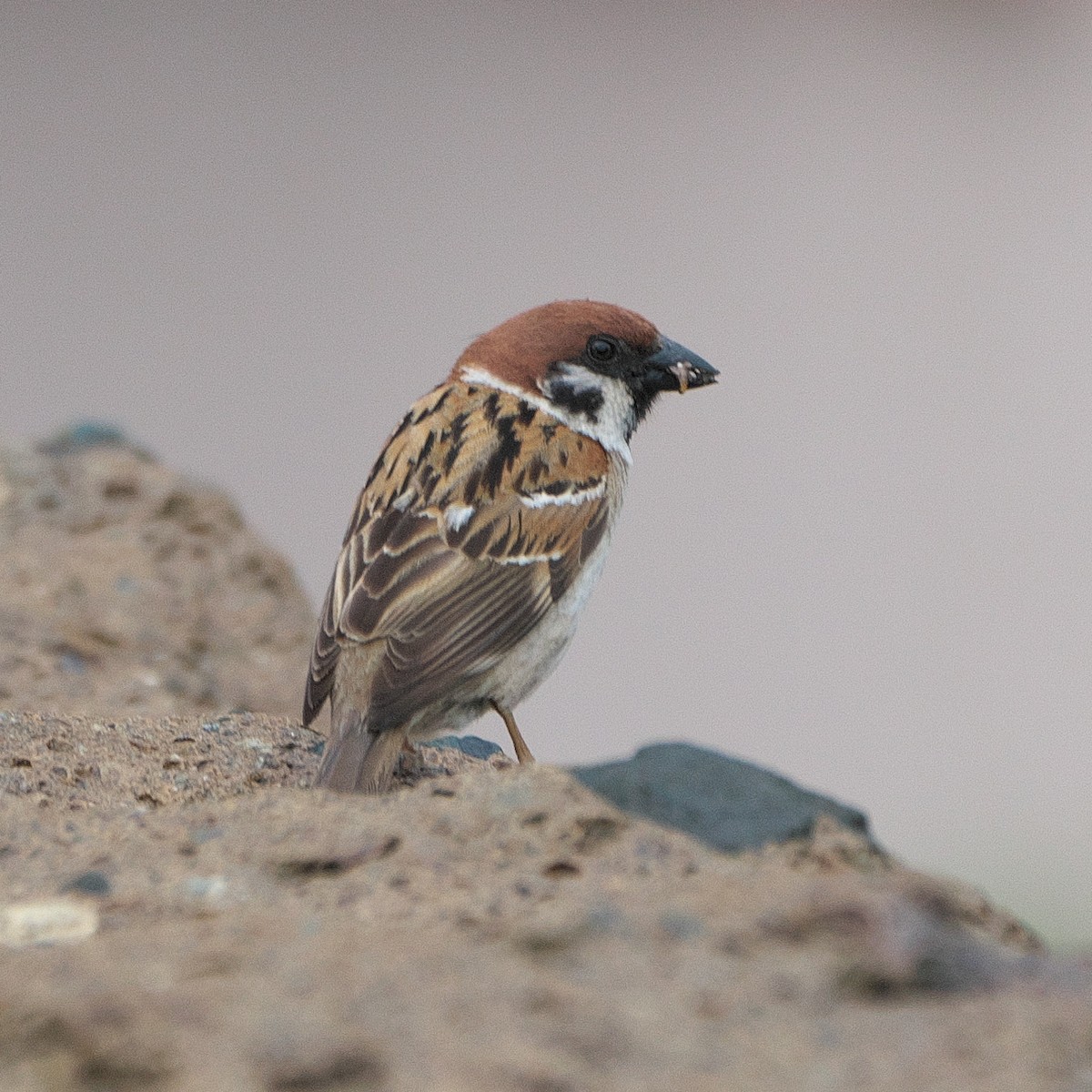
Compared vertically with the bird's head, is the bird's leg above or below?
below

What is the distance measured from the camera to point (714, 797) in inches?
97.7

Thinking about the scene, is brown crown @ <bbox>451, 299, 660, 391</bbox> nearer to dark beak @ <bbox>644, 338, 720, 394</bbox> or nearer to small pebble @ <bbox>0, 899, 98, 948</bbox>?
dark beak @ <bbox>644, 338, 720, 394</bbox>

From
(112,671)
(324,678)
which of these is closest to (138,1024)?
(324,678)

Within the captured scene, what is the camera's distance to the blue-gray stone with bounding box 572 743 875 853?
239 centimetres

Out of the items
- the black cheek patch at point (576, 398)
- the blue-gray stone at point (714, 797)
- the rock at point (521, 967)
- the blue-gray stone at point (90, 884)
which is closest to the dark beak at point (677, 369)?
the black cheek patch at point (576, 398)

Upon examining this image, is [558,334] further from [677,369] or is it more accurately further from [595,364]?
[677,369]

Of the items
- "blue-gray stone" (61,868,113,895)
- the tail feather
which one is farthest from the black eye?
"blue-gray stone" (61,868,113,895)

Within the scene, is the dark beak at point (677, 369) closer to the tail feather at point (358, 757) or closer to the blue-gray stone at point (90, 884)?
the tail feather at point (358, 757)

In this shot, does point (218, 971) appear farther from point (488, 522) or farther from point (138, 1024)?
point (488, 522)

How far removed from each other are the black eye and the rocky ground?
6.25 ft

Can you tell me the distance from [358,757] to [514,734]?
26.0 inches

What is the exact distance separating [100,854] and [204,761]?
817 mm

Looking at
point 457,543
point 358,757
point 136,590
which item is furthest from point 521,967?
point 136,590

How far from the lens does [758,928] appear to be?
6.25 feet
